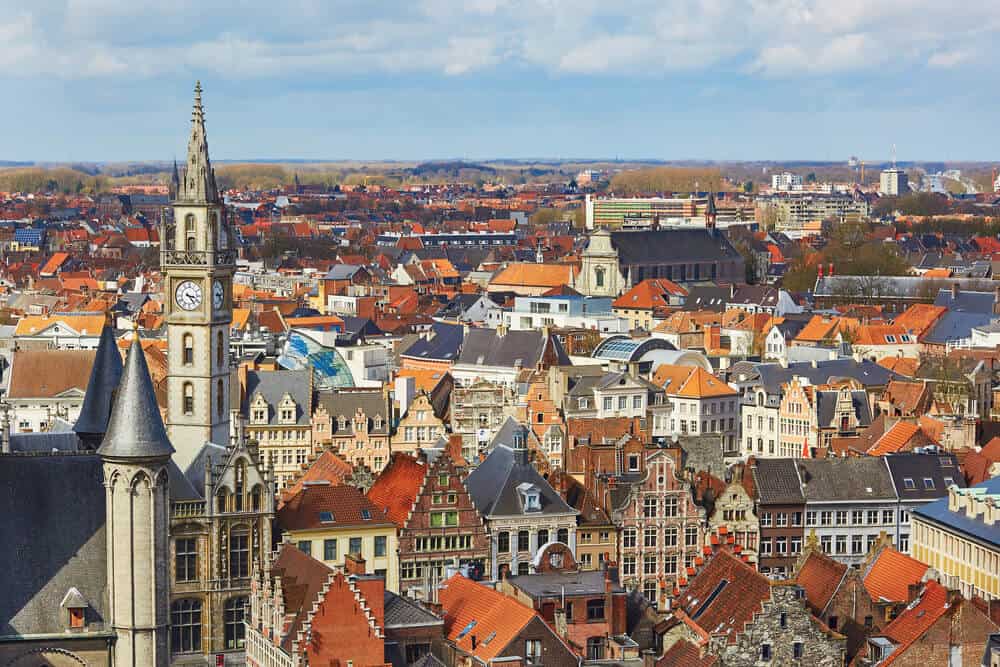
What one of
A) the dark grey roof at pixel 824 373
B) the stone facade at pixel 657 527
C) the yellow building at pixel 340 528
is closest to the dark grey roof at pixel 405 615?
the yellow building at pixel 340 528

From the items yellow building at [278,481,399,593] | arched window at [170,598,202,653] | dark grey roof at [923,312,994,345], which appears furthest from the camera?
dark grey roof at [923,312,994,345]

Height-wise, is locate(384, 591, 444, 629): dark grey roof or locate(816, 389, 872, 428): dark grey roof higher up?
locate(384, 591, 444, 629): dark grey roof

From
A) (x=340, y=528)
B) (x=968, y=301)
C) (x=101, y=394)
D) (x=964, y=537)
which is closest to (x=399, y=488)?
(x=340, y=528)

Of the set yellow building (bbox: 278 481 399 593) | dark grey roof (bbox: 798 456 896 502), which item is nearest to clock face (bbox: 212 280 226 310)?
yellow building (bbox: 278 481 399 593)

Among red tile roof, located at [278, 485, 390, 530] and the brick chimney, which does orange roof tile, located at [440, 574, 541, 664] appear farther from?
red tile roof, located at [278, 485, 390, 530]

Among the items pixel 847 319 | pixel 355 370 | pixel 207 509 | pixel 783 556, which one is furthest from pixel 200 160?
pixel 847 319

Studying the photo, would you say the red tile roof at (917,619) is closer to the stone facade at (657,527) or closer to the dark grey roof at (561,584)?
the dark grey roof at (561,584)

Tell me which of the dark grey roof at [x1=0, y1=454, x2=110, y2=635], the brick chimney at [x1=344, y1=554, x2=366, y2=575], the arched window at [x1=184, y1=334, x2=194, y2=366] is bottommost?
the brick chimney at [x1=344, y1=554, x2=366, y2=575]
